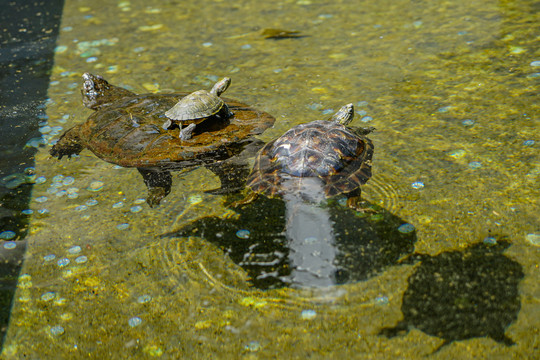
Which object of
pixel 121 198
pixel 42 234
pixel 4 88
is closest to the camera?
pixel 42 234

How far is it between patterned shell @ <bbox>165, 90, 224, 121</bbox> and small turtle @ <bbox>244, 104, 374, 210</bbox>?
765 millimetres

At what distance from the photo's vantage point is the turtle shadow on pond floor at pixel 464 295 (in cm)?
317

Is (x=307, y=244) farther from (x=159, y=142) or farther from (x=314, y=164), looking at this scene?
(x=159, y=142)

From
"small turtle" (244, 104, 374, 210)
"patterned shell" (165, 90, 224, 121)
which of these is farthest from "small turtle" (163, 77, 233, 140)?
"small turtle" (244, 104, 374, 210)

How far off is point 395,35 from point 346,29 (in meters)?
0.83

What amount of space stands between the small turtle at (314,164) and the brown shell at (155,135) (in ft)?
1.75

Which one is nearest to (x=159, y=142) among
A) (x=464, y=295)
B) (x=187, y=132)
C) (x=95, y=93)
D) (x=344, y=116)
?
(x=187, y=132)

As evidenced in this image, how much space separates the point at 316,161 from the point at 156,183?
5.21 feet

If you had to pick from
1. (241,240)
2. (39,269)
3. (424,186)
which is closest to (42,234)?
(39,269)

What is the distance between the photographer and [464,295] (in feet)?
11.1

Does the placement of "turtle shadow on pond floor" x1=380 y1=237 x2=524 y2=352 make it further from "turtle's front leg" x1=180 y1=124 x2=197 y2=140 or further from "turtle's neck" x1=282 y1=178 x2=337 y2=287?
"turtle's front leg" x1=180 y1=124 x2=197 y2=140

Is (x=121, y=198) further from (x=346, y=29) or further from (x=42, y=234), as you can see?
(x=346, y=29)

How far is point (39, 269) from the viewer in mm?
4012

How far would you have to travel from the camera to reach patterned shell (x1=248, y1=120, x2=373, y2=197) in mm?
4195
